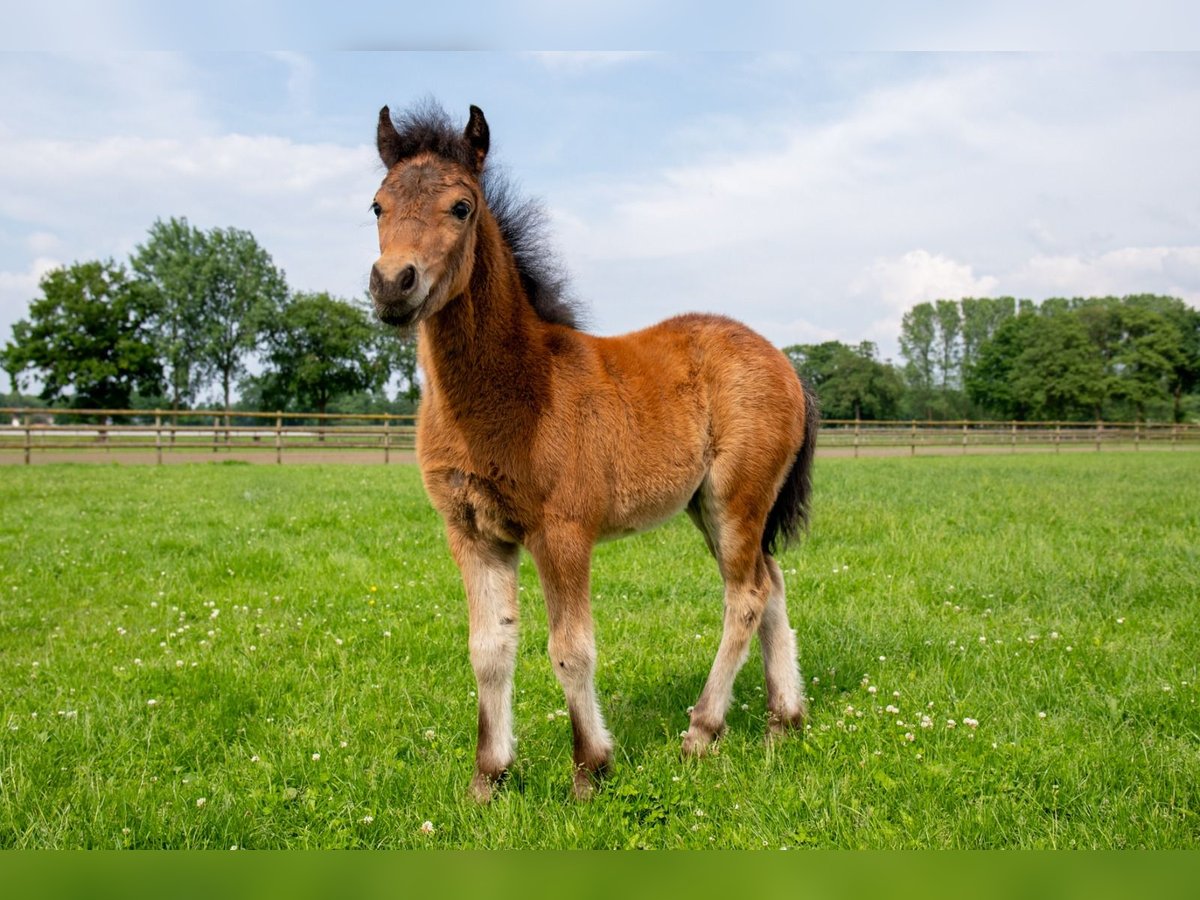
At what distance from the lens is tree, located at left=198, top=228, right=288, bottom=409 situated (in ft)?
147

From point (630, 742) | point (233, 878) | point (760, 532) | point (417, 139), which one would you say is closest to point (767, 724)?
point (630, 742)

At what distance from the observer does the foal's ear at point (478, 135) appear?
10.5ft

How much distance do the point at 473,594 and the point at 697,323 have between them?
1928 mm

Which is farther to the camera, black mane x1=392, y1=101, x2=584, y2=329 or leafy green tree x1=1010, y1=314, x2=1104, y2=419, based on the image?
leafy green tree x1=1010, y1=314, x2=1104, y2=419

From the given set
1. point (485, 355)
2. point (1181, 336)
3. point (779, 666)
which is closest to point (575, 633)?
point (485, 355)

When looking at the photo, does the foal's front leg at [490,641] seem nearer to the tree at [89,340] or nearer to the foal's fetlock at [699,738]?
the foal's fetlock at [699,738]

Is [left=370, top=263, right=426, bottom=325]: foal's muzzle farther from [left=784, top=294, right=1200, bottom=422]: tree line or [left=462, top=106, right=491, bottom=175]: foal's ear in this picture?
[left=784, top=294, right=1200, bottom=422]: tree line

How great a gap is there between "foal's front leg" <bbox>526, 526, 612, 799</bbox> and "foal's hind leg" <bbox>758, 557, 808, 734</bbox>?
111cm

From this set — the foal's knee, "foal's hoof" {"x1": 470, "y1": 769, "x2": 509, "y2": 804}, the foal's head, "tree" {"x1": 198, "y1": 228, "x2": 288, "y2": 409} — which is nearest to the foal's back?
the foal's knee

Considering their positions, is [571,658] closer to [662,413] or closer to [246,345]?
[662,413]

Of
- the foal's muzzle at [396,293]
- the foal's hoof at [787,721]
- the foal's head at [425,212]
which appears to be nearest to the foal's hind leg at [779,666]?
the foal's hoof at [787,721]

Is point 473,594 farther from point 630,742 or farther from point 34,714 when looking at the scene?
point 34,714

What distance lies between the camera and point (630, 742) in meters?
3.86

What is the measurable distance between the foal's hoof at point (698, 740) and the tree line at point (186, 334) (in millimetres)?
40102
